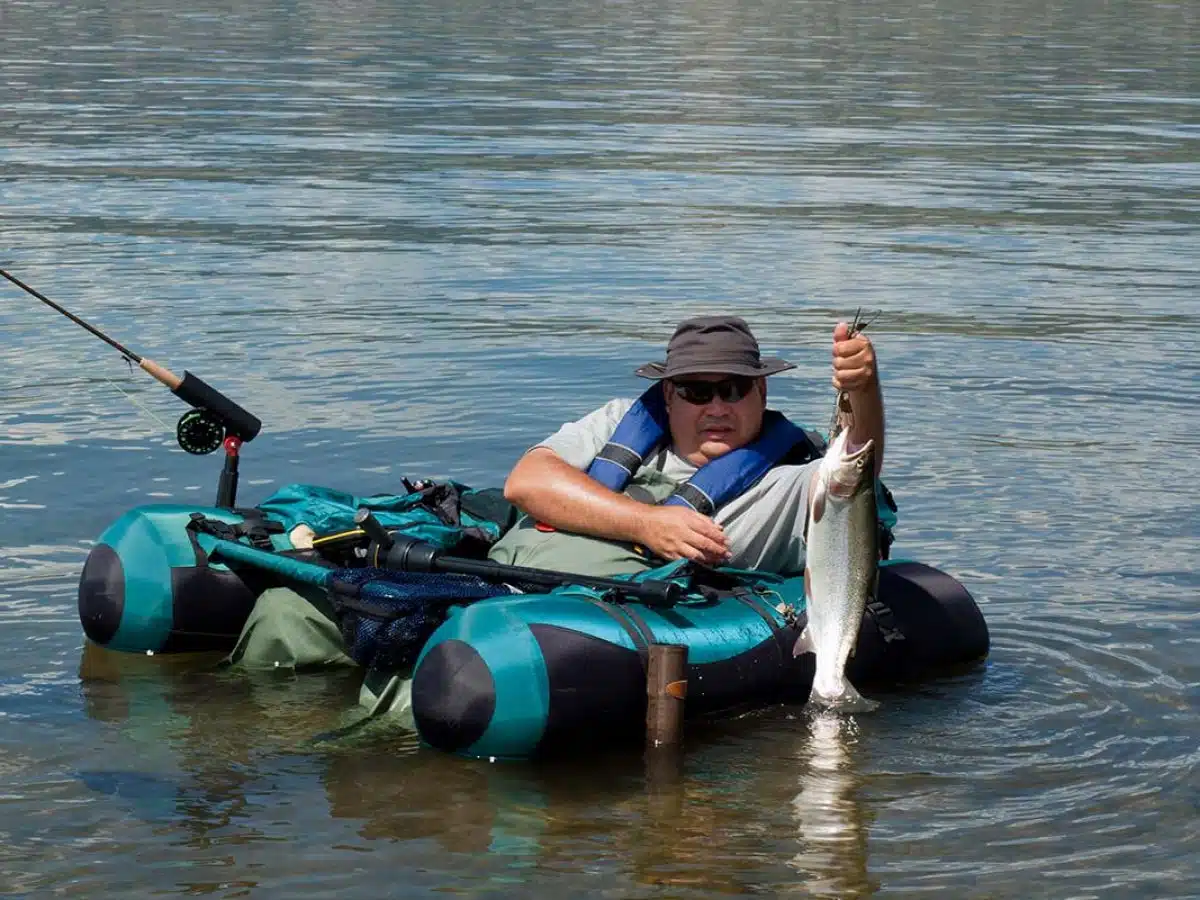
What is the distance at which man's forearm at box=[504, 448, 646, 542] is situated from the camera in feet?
24.4

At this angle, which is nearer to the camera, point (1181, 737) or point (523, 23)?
point (1181, 737)

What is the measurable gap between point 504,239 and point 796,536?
12364mm

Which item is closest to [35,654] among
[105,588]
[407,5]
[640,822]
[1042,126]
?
[105,588]

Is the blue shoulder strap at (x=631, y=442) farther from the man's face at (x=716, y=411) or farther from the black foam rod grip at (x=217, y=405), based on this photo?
the black foam rod grip at (x=217, y=405)

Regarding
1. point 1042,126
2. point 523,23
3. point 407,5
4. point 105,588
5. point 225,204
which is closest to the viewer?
point 105,588


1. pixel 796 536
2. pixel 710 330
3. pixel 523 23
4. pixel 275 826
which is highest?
pixel 523 23

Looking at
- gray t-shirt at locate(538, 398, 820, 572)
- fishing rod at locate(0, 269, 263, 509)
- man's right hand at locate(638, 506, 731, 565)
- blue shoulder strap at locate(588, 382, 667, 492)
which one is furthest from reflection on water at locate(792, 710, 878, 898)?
fishing rod at locate(0, 269, 263, 509)

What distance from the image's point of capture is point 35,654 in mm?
8391

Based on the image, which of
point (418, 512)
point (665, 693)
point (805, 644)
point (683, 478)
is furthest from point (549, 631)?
point (418, 512)

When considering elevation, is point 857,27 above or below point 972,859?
above

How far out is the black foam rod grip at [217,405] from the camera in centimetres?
857

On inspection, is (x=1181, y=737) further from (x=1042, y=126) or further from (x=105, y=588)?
(x=1042, y=126)

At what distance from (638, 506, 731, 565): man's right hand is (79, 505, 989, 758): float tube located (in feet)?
0.35

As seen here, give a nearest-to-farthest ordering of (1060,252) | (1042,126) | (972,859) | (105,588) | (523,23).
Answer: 1. (972,859)
2. (105,588)
3. (1060,252)
4. (1042,126)
5. (523,23)
